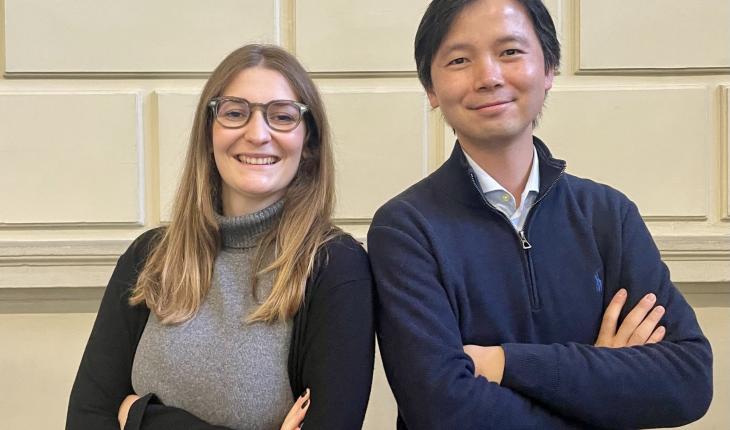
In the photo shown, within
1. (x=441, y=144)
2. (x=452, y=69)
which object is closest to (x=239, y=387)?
(x=452, y=69)

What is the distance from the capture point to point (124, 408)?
5.56 ft

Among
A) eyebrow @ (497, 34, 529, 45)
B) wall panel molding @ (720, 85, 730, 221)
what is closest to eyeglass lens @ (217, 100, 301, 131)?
eyebrow @ (497, 34, 529, 45)

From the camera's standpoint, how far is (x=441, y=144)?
2754 mm

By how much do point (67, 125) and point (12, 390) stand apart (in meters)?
1.13

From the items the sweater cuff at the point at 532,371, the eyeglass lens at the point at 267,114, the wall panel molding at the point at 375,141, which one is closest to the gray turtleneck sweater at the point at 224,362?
the eyeglass lens at the point at 267,114

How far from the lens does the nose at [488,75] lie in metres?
1.55

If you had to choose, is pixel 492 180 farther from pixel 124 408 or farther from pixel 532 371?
pixel 124 408

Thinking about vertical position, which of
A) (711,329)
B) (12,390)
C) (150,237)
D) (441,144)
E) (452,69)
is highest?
(452,69)

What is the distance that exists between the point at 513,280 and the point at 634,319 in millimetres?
290

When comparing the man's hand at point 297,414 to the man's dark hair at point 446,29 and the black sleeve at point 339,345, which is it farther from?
the man's dark hair at point 446,29

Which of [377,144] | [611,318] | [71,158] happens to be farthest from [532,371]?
[71,158]

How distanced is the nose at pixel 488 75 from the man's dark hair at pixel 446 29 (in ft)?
0.42

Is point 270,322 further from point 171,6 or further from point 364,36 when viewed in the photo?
point 171,6

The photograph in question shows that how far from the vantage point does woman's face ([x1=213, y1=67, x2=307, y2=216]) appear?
1.71 metres
